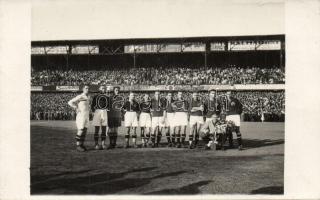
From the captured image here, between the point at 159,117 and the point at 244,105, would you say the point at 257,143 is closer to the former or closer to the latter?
the point at 159,117

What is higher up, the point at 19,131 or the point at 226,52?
the point at 226,52

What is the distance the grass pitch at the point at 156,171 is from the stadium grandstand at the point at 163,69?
47.0 feet

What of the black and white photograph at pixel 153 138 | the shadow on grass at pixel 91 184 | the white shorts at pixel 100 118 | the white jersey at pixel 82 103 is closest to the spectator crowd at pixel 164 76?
the black and white photograph at pixel 153 138

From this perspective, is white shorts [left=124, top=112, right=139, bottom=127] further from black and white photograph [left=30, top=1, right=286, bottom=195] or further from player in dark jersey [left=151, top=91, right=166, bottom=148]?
player in dark jersey [left=151, top=91, right=166, bottom=148]

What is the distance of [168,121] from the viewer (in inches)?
404

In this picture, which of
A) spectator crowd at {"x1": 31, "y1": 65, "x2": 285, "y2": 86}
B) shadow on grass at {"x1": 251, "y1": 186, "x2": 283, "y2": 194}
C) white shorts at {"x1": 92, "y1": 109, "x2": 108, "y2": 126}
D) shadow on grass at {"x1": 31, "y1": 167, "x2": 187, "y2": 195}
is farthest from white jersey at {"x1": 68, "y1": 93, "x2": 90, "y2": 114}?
spectator crowd at {"x1": 31, "y1": 65, "x2": 285, "y2": 86}

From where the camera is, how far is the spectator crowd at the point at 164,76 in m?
24.8

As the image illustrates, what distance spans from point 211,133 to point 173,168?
258 cm

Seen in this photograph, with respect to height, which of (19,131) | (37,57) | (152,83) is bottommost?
(19,131)

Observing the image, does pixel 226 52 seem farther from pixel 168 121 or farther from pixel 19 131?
pixel 19 131

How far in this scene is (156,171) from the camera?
7195mm

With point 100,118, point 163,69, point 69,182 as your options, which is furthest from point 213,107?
point 163,69
